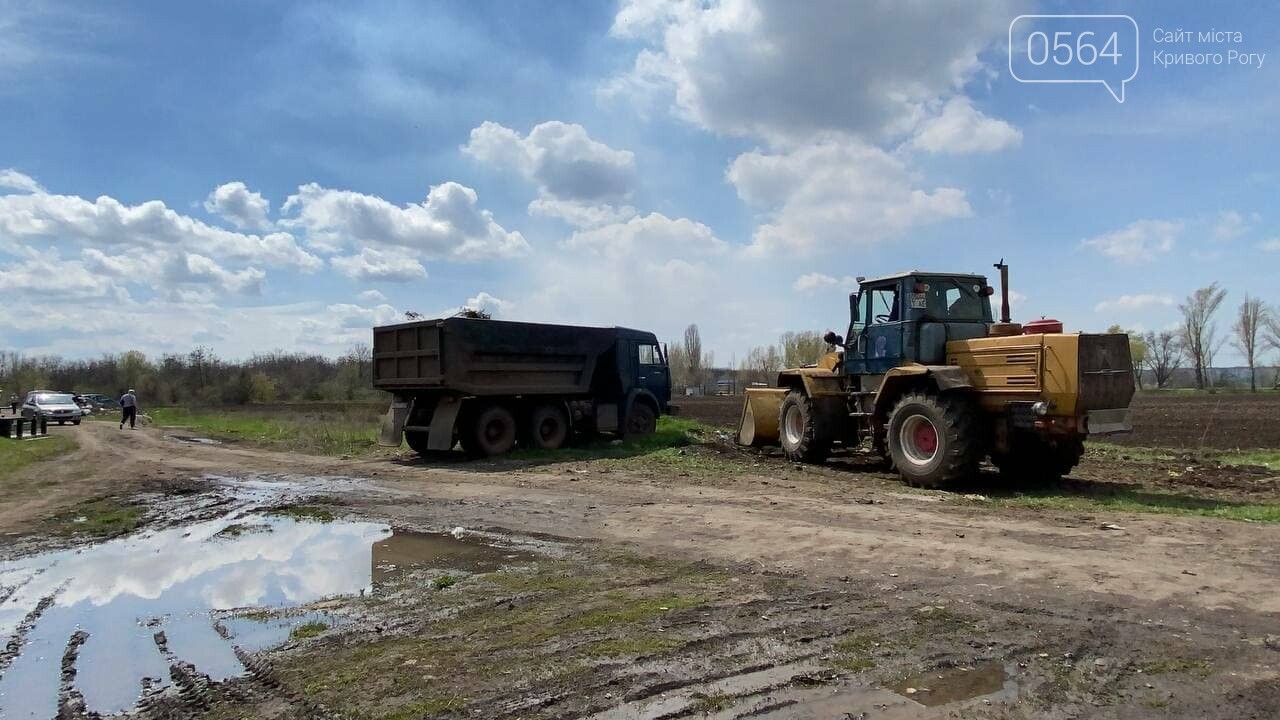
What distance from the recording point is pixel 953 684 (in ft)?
12.1

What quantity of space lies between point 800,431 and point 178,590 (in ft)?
31.5

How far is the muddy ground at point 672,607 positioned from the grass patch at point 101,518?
0.09 metres

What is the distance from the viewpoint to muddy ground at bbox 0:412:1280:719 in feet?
11.9

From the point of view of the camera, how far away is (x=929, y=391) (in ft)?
33.8

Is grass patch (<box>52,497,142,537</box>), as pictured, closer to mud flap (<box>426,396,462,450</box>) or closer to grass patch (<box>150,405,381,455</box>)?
mud flap (<box>426,396,462,450</box>)

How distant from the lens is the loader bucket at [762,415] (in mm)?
14289

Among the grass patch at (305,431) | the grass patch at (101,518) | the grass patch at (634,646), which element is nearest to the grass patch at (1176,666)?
the grass patch at (634,646)

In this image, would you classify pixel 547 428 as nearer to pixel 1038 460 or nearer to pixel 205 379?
pixel 1038 460

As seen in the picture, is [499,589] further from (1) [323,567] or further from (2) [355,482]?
(2) [355,482]

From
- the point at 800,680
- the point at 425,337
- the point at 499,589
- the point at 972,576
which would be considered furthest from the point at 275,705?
the point at 425,337

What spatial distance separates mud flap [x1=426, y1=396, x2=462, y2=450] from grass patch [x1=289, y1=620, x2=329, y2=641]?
9.75 metres

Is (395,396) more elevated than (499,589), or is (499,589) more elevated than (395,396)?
(395,396)

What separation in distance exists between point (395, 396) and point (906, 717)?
14.1 metres

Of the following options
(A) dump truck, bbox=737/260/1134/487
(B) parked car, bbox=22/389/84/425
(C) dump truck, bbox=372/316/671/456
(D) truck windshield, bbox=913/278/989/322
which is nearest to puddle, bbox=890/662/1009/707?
(A) dump truck, bbox=737/260/1134/487
